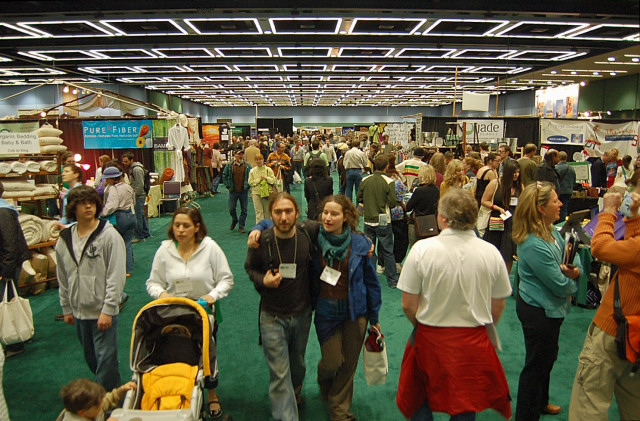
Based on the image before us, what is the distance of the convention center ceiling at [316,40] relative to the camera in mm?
2568

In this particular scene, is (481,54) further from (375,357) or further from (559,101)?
(375,357)

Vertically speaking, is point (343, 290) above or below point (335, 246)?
below

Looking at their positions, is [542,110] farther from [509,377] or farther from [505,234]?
[509,377]

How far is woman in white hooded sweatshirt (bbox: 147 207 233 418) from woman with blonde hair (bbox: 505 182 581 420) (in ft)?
6.28

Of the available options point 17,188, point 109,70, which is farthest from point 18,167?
point 109,70

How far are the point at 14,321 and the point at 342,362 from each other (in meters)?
3.08

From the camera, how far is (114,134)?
10.1 m

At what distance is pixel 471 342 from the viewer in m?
2.06

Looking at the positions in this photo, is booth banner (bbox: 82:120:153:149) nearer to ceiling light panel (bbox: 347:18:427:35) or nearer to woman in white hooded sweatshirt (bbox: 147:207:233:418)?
ceiling light panel (bbox: 347:18:427:35)

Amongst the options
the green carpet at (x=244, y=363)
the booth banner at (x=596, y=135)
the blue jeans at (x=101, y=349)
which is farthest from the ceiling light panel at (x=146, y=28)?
the booth banner at (x=596, y=135)

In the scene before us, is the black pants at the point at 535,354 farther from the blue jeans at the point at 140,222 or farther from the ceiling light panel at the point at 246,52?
the ceiling light panel at the point at 246,52

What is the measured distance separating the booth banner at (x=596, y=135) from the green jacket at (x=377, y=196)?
7886 millimetres

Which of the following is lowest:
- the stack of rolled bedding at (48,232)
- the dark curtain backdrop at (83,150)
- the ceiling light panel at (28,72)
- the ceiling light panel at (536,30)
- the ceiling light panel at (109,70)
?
the stack of rolled bedding at (48,232)

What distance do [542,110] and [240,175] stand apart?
18210 mm
